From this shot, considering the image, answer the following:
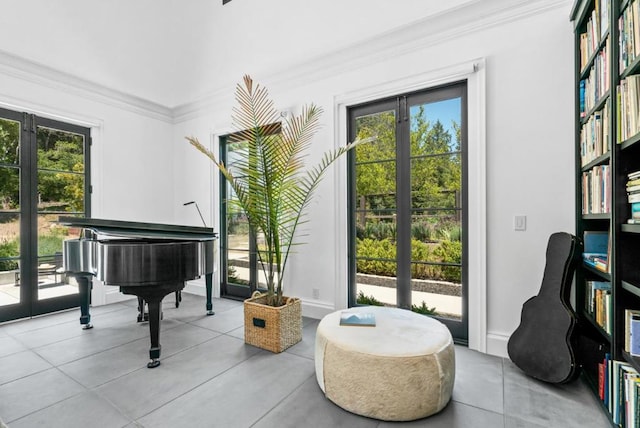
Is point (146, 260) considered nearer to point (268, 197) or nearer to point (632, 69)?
point (268, 197)

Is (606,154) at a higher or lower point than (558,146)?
lower

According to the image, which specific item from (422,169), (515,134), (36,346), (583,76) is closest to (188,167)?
(36,346)

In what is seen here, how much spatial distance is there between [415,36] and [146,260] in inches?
113

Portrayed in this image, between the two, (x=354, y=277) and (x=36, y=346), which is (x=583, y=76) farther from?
(x=36, y=346)

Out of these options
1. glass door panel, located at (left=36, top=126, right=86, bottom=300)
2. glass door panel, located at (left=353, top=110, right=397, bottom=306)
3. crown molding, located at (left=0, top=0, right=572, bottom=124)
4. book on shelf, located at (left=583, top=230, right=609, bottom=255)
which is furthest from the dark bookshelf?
glass door panel, located at (left=36, top=126, right=86, bottom=300)

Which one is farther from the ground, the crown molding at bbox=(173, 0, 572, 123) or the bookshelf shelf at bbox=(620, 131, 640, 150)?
the crown molding at bbox=(173, 0, 572, 123)

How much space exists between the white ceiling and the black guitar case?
6.74 ft

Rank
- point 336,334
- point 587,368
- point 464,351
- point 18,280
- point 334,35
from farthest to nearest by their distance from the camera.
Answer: point 18,280 < point 334,35 < point 464,351 < point 587,368 < point 336,334

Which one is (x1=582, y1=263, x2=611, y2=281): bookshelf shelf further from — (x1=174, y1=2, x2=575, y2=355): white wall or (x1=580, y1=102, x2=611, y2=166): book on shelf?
(x1=580, y1=102, x2=611, y2=166): book on shelf

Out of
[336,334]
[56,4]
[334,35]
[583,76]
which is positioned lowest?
[336,334]

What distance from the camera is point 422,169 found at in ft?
9.25

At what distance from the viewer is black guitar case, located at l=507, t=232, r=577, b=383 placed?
189 centimetres

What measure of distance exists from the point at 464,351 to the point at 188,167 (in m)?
4.13

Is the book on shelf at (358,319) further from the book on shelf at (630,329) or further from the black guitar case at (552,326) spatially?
the book on shelf at (630,329)
